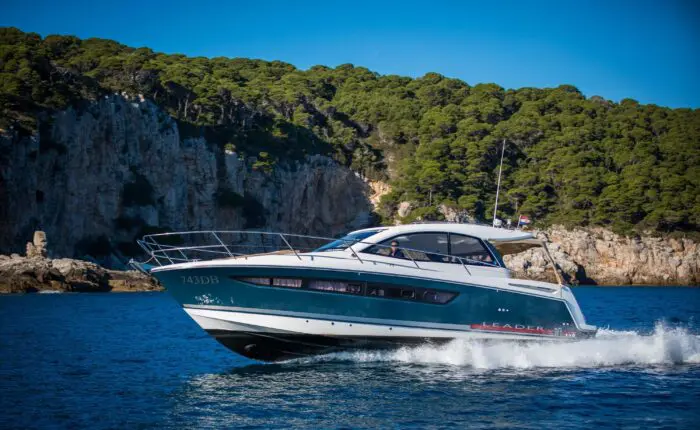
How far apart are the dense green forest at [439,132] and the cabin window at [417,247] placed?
42977mm

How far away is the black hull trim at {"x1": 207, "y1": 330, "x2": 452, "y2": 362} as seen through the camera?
44.3ft

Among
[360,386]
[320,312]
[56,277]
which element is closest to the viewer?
[360,386]

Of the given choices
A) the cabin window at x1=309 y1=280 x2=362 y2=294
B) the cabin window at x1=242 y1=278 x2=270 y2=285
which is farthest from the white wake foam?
the cabin window at x1=242 y1=278 x2=270 y2=285

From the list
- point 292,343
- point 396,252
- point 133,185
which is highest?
point 133,185

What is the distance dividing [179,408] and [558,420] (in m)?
5.76

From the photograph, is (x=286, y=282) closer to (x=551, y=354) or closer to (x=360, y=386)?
(x=360, y=386)

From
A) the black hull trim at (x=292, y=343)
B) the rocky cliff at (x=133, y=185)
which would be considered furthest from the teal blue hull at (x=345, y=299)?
the rocky cliff at (x=133, y=185)

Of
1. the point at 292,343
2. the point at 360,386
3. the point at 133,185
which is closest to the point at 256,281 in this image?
the point at 292,343

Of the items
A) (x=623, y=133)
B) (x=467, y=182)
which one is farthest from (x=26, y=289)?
(x=623, y=133)

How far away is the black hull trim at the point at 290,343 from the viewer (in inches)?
531

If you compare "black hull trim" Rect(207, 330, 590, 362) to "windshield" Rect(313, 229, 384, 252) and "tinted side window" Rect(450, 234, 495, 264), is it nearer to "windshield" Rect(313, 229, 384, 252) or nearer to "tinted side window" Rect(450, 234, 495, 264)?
"windshield" Rect(313, 229, 384, 252)

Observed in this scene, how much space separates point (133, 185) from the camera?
54188mm

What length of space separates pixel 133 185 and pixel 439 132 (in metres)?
41.0

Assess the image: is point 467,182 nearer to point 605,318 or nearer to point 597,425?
point 605,318
